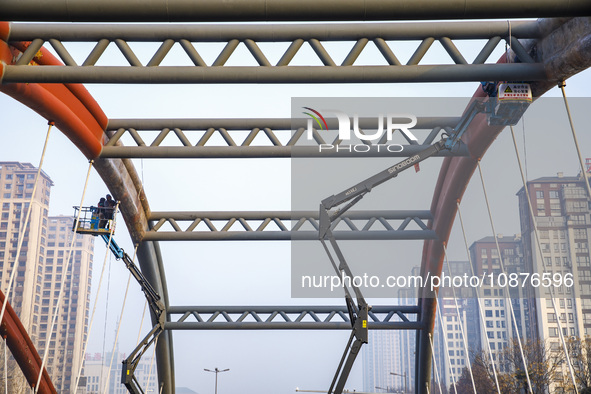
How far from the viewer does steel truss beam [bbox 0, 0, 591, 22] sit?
9.76 m

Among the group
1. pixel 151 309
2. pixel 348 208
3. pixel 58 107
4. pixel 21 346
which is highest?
pixel 58 107

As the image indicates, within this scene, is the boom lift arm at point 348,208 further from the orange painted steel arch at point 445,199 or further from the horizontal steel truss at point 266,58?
the horizontal steel truss at point 266,58

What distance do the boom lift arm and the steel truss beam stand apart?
6.96 metres

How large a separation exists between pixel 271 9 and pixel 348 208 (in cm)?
927

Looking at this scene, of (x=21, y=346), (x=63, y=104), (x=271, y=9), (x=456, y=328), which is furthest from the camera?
(x=456, y=328)

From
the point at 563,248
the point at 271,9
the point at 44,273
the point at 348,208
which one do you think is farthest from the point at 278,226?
the point at 44,273

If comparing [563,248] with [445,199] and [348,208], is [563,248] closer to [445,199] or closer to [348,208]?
[445,199]

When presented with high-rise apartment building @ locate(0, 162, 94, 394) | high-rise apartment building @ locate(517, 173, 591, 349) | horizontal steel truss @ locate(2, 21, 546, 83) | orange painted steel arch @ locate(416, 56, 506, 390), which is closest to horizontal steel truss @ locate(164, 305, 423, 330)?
orange painted steel arch @ locate(416, 56, 506, 390)

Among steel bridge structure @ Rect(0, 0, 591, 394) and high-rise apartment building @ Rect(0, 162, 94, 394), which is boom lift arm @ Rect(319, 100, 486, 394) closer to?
steel bridge structure @ Rect(0, 0, 591, 394)

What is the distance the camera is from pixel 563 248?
61.6m

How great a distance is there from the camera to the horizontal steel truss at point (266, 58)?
469 inches

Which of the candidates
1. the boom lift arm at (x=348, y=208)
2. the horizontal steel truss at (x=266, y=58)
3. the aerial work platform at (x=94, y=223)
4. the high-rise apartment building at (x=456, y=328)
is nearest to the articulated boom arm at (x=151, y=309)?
the aerial work platform at (x=94, y=223)

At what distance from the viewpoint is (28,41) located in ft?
42.9

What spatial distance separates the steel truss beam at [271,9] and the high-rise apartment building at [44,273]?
74.6m
